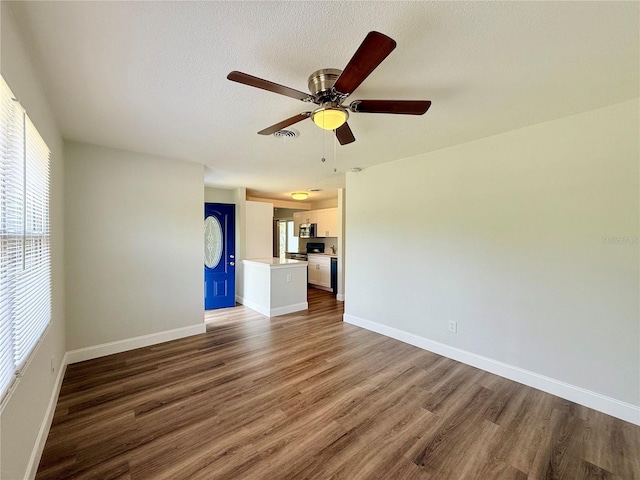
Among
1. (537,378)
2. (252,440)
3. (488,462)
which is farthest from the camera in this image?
(537,378)

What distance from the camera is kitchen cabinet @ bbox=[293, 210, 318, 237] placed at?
7457 mm

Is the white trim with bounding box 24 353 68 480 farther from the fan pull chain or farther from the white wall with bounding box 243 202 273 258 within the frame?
the white wall with bounding box 243 202 273 258

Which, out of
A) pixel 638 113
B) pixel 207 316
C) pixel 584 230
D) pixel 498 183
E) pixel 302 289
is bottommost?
pixel 207 316

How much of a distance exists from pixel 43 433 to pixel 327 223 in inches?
234

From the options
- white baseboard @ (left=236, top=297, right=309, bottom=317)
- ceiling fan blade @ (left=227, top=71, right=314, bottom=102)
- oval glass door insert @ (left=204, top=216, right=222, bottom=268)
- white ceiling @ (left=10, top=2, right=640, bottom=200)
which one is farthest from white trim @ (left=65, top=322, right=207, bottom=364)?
ceiling fan blade @ (left=227, top=71, right=314, bottom=102)

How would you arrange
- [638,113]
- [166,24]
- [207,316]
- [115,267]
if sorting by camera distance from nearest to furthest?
1. [166,24]
2. [638,113]
3. [115,267]
4. [207,316]

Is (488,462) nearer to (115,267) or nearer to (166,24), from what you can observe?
(166,24)

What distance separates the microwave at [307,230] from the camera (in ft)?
24.4

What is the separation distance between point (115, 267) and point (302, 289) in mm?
2979

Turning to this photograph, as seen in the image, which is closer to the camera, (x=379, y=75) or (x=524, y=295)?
(x=379, y=75)

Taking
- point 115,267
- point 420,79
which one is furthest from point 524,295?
point 115,267

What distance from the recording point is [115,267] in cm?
328

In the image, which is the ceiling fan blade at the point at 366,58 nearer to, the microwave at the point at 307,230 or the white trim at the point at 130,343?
the white trim at the point at 130,343

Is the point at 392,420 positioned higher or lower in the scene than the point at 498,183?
lower
